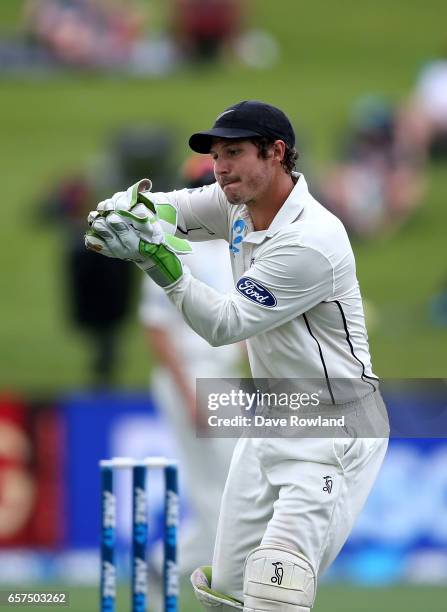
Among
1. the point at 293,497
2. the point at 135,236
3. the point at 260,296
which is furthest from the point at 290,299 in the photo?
the point at 293,497

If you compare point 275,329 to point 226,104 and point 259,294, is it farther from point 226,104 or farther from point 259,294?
point 226,104

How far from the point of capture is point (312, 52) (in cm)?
2367

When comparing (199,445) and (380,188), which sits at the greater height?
(380,188)

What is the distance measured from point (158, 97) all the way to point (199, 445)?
1423 cm

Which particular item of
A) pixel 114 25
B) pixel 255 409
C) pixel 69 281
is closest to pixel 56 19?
pixel 114 25

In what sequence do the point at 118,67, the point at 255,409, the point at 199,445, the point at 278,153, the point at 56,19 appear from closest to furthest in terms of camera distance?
1. the point at 278,153
2. the point at 255,409
3. the point at 199,445
4. the point at 56,19
5. the point at 118,67

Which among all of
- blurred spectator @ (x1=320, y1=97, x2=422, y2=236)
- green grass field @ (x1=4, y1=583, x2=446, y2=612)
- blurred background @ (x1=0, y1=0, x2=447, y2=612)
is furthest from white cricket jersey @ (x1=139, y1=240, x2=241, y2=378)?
blurred spectator @ (x1=320, y1=97, x2=422, y2=236)

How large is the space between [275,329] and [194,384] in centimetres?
264

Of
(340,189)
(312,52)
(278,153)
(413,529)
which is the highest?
(312,52)

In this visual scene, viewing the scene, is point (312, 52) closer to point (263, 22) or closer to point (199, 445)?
point (263, 22)

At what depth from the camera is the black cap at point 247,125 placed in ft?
15.1

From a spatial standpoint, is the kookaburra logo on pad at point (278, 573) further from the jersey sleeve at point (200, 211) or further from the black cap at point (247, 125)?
the black cap at point (247, 125)

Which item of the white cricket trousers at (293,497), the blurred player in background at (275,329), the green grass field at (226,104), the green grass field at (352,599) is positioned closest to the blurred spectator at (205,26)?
the green grass field at (226,104)

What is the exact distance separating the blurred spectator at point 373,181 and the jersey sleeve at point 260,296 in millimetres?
10032
